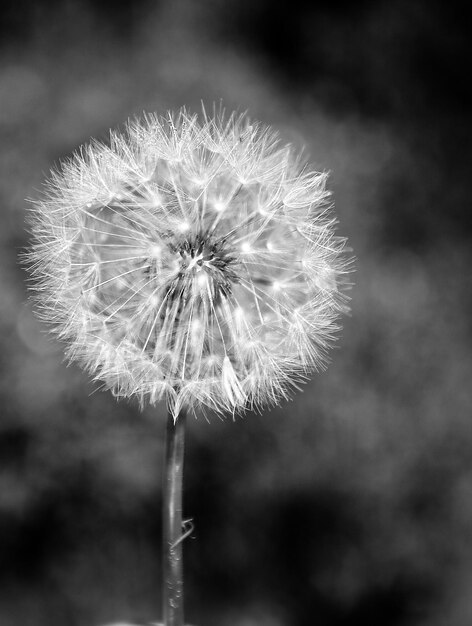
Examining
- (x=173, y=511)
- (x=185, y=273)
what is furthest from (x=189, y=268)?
(x=173, y=511)

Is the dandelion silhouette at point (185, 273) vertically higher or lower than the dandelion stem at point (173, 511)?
higher

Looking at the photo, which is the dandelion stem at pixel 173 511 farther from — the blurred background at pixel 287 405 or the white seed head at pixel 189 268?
the blurred background at pixel 287 405

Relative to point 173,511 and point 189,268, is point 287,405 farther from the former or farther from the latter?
point 189,268

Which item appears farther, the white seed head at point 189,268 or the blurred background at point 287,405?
the blurred background at point 287,405

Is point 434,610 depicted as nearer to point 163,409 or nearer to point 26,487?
point 163,409

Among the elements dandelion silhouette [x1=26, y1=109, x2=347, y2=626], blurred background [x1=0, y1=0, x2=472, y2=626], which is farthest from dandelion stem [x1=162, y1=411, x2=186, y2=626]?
blurred background [x1=0, y1=0, x2=472, y2=626]

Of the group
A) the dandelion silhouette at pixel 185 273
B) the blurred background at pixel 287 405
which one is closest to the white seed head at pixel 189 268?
the dandelion silhouette at pixel 185 273
